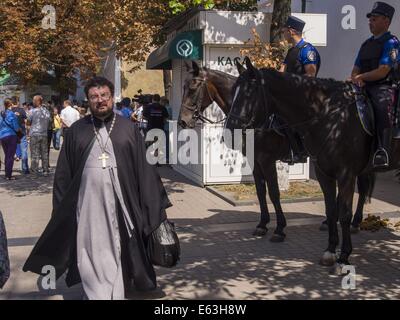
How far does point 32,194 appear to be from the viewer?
38.0ft

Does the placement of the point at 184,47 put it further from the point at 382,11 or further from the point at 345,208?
the point at 345,208

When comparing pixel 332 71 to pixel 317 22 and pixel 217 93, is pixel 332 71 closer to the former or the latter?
pixel 317 22

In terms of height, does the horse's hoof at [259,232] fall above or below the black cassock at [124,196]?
below

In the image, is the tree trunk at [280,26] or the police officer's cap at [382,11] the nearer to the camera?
the police officer's cap at [382,11]

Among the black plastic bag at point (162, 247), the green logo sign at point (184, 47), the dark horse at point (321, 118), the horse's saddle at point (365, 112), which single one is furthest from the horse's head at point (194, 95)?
the black plastic bag at point (162, 247)

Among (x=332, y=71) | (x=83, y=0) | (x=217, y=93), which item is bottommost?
(x=217, y=93)

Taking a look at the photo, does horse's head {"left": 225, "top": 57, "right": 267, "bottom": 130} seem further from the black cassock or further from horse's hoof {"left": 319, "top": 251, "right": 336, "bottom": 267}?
horse's hoof {"left": 319, "top": 251, "right": 336, "bottom": 267}

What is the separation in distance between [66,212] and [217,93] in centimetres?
346

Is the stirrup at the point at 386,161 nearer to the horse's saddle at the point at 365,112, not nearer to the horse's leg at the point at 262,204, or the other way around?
the horse's saddle at the point at 365,112

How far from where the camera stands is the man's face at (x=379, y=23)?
6172 millimetres

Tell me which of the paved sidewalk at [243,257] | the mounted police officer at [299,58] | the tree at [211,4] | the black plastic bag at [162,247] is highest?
the tree at [211,4]

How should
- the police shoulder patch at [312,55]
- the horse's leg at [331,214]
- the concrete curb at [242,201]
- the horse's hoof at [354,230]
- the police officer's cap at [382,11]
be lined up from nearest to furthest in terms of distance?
the police officer's cap at [382,11], the horse's leg at [331,214], the police shoulder patch at [312,55], the horse's hoof at [354,230], the concrete curb at [242,201]

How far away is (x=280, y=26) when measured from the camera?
10.6m

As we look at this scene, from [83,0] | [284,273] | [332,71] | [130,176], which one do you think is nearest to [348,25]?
[332,71]
